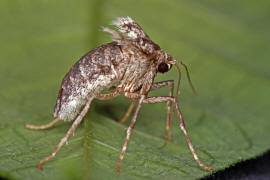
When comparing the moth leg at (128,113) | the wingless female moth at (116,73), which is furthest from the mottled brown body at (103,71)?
the moth leg at (128,113)

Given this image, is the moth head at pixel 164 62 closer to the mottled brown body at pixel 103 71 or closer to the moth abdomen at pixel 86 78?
the mottled brown body at pixel 103 71

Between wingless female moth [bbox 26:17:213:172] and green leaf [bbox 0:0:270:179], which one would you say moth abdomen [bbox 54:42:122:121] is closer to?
wingless female moth [bbox 26:17:213:172]

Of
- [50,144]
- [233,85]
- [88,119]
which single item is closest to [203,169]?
[88,119]

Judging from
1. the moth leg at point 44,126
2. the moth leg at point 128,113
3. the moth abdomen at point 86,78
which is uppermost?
the moth abdomen at point 86,78

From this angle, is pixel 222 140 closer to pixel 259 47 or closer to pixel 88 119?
pixel 88 119

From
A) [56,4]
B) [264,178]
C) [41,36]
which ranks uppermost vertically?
[56,4]
